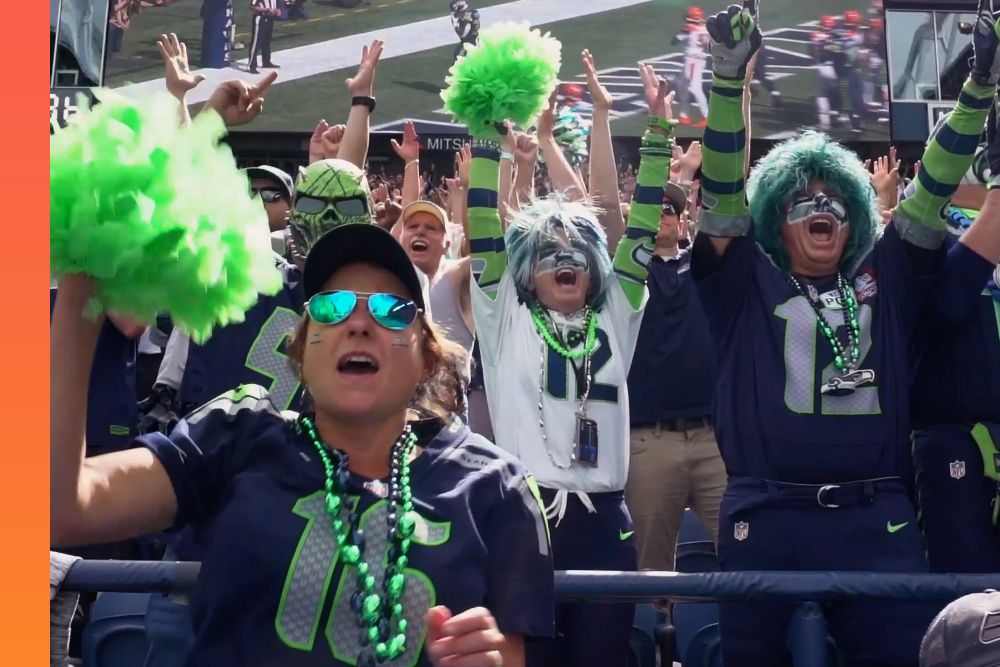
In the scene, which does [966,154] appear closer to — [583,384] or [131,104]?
[583,384]

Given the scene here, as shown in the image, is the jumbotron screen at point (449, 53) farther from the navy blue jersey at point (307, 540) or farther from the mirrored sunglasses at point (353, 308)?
the navy blue jersey at point (307, 540)

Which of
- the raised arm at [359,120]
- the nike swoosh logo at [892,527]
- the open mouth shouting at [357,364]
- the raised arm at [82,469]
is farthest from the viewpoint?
the raised arm at [359,120]

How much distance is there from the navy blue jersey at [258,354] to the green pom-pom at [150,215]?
159 cm

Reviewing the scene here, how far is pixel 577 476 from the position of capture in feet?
13.1

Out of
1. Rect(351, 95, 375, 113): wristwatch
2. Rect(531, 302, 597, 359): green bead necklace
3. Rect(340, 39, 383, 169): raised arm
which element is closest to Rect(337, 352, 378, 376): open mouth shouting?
Rect(531, 302, 597, 359): green bead necklace

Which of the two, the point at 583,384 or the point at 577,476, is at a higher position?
the point at 583,384

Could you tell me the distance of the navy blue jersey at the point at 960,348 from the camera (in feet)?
12.3

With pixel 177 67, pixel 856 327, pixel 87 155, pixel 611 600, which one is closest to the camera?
pixel 87 155

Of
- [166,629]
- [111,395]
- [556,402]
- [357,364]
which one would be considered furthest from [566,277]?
[357,364]

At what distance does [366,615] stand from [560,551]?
1.76 m

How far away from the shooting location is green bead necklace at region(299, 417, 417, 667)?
2238 millimetres

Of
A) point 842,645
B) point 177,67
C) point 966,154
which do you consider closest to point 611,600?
point 842,645

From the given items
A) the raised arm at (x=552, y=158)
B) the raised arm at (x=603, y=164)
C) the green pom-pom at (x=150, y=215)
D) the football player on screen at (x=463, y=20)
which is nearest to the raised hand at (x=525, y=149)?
the raised arm at (x=552, y=158)

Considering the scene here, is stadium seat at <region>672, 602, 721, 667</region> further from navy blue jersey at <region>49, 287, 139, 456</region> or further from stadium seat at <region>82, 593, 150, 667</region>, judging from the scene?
navy blue jersey at <region>49, 287, 139, 456</region>
